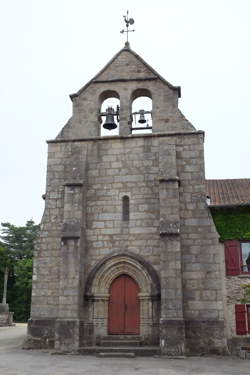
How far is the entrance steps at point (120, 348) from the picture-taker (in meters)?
11.8

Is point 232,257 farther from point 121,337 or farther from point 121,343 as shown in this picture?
point 121,343

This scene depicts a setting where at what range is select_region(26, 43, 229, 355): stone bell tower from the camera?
1273 centimetres

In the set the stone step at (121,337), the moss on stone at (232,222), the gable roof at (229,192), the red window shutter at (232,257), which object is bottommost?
the stone step at (121,337)

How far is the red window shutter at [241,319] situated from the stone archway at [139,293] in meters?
2.97

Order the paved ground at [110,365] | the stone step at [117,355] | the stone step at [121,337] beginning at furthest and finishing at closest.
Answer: the stone step at [121,337], the stone step at [117,355], the paved ground at [110,365]

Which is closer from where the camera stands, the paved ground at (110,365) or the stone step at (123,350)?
the paved ground at (110,365)

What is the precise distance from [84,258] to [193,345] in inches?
177

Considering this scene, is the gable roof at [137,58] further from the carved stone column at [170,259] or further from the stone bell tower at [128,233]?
the carved stone column at [170,259]

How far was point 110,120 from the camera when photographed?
15.2m

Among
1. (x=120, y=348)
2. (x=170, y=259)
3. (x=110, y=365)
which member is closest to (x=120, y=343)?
(x=120, y=348)

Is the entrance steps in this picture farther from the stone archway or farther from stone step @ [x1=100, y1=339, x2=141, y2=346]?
the stone archway

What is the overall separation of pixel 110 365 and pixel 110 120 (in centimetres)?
866

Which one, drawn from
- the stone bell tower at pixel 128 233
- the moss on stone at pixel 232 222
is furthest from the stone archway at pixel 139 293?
the moss on stone at pixel 232 222

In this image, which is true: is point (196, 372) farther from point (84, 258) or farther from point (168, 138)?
point (168, 138)
